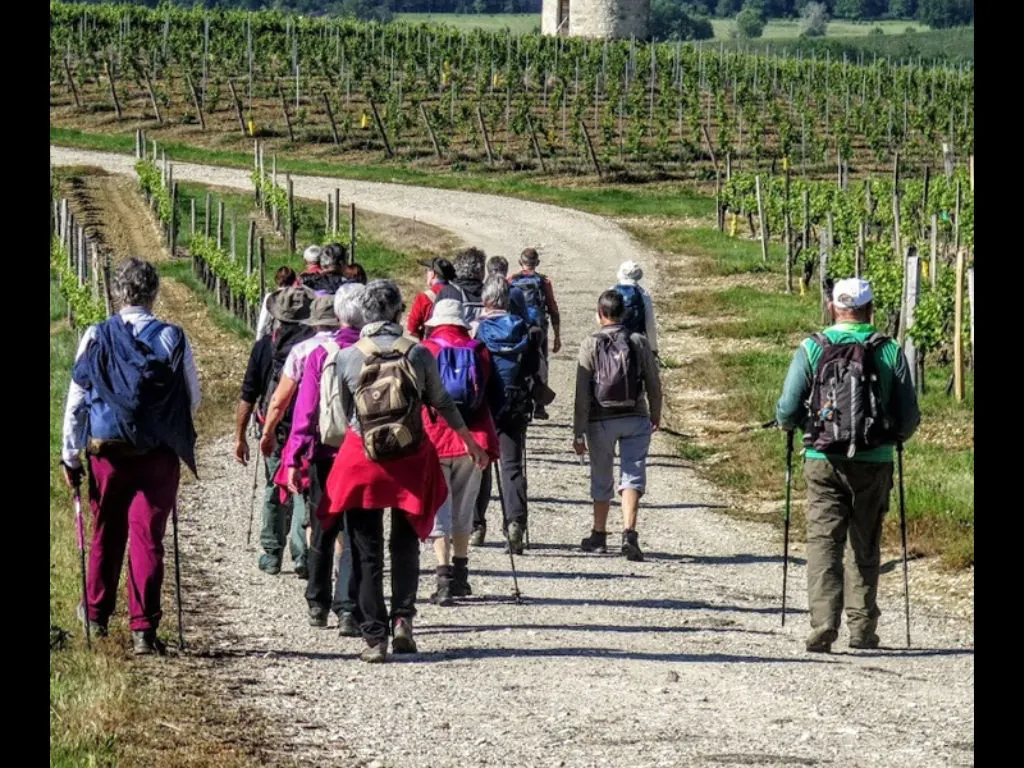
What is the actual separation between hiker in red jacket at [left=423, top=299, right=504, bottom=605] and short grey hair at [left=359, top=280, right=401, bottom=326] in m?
1.19

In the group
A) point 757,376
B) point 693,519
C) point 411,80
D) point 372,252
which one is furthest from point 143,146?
point 693,519

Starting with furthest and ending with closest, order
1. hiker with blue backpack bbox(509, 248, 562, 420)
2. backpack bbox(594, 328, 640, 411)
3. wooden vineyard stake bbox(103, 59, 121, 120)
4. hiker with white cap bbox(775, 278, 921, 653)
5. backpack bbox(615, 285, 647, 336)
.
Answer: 1. wooden vineyard stake bbox(103, 59, 121, 120)
2. hiker with blue backpack bbox(509, 248, 562, 420)
3. backpack bbox(615, 285, 647, 336)
4. backpack bbox(594, 328, 640, 411)
5. hiker with white cap bbox(775, 278, 921, 653)

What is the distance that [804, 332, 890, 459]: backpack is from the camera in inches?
391

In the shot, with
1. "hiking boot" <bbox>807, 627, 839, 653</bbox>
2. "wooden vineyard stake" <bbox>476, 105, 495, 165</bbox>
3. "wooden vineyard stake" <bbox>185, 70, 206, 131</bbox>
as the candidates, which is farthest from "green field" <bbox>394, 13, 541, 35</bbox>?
"hiking boot" <bbox>807, 627, 839, 653</bbox>

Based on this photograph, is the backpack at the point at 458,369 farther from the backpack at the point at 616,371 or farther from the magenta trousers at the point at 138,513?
the backpack at the point at 616,371

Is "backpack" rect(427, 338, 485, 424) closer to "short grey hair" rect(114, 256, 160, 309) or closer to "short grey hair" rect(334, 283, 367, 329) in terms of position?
"short grey hair" rect(334, 283, 367, 329)

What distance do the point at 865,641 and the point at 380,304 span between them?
315 centimetres

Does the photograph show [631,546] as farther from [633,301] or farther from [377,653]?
[377,653]

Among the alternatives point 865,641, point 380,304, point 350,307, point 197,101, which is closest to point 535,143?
point 197,101

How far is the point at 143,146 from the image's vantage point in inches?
1932
